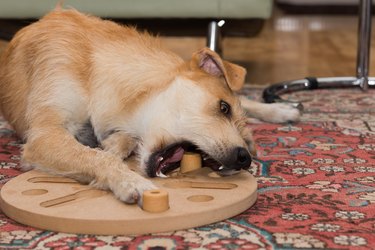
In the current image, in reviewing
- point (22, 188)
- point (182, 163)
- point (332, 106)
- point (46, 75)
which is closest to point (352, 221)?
point (182, 163)

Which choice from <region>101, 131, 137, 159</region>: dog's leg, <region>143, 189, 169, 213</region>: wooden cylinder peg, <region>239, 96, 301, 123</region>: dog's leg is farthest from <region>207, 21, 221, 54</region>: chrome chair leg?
<region>143, 189, 169, 213</region>: wooden cylinder peg

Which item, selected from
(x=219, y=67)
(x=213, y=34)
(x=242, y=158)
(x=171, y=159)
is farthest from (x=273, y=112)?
(x=242, y=158)

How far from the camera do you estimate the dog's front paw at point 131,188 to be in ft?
5.89

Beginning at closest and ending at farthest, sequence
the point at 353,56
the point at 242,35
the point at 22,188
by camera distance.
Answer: the point at 22,188 → the point at 242,35 → the point at 353,56

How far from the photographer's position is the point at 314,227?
1735 mm

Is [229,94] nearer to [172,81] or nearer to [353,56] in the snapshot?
[172,81]

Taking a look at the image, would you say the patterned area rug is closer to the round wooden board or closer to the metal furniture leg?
the round wooden board

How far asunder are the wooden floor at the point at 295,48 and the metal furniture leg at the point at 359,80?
650mm

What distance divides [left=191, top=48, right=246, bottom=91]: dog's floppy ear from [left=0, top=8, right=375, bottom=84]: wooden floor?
6.47 feet

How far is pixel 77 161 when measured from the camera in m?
2.03

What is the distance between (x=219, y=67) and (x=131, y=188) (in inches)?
23.7

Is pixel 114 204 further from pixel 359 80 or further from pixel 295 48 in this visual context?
pixel 295 48

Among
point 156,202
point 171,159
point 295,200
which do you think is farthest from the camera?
point 171,159

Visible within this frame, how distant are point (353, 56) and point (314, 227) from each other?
379 cm
